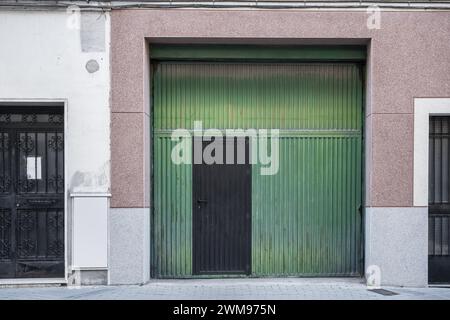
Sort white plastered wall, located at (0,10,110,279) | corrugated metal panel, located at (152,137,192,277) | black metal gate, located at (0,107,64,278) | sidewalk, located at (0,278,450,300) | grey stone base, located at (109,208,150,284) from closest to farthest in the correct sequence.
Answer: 1. sidewalk, located at (0,278,450,300)
2. white plastered wall, located at (0,10,110,279)
3. grey stone base, located at (109,208,150,284)
4. black metal gate, located at (0,107,64,278)
5. corrugated metal panel, located at (152,137,192,277)

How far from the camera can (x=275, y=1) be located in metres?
9.22

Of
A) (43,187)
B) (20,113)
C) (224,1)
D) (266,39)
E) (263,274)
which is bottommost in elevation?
(263,274)

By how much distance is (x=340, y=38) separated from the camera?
30.5 feet

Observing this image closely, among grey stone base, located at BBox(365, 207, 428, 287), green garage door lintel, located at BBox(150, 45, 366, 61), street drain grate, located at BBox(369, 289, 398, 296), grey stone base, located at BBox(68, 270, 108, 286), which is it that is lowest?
street drain grate, located at BBox(369, 289, 398, 296)

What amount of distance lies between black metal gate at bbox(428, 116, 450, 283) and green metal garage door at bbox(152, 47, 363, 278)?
1.16m

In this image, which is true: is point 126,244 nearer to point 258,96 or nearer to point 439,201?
point 258,96

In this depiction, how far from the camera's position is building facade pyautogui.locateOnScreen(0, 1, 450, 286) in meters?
9.14

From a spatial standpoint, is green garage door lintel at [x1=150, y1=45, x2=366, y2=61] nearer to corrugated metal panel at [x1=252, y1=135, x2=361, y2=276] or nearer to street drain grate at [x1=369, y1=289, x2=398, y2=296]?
corrugated metal panel at [x1=252, y1=135, x2=361, y2=276]

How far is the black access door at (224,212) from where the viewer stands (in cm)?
983

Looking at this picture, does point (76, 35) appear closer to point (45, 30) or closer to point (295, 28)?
point (45, 30)

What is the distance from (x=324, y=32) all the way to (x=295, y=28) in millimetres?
471

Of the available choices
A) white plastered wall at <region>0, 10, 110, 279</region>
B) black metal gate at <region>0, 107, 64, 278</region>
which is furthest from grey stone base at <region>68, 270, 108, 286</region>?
black metal gate at <region>0, 107, 64, 278</region>

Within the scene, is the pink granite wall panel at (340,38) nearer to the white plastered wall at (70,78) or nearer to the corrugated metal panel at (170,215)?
the white plastered wall at (70,78)

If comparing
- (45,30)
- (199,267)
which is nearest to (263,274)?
(199,267)
